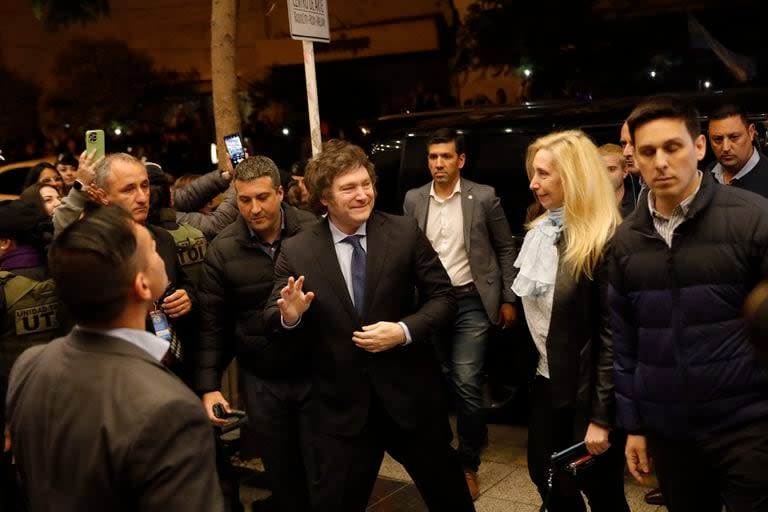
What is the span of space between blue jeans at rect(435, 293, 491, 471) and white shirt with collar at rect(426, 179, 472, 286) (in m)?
0.18

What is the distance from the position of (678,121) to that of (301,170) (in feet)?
17.2

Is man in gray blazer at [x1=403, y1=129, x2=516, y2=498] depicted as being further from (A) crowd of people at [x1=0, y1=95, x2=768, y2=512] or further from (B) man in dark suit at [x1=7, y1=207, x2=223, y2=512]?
(B) man in dark suit at [x1=7, y1=207, x2=223, y2=512]

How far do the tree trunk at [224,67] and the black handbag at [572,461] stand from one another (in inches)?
180

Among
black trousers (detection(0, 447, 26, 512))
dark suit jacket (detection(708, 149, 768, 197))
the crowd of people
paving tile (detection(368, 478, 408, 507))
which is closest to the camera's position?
the crowd of people

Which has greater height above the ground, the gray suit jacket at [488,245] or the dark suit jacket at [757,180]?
the dark suit jacket at [757,180]

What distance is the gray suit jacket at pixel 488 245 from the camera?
5.85m

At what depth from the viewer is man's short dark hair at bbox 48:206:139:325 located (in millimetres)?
2248

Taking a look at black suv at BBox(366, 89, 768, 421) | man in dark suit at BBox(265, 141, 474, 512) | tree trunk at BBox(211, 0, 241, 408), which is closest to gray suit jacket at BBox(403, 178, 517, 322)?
black suv at BBox(366, 89, 768, 421)

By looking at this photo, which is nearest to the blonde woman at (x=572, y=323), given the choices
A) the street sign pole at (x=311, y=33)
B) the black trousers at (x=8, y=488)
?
the street sign pole at (x=311, y=33)

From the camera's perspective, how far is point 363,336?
389cm

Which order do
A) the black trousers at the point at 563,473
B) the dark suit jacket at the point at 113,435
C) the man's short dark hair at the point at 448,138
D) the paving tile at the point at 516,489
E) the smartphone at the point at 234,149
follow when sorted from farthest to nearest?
the smartphone at the point at 234,149 → the man's short dark hair at the point at 448,138 → the paving tile at the point at 516,489 → the black trousers at the point at 563,473 → the dark suit jacket at the point at 113,435

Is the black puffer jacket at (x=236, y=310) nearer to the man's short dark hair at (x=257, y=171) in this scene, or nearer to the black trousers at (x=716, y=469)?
the man's short dark hair at (x=257, y=171)

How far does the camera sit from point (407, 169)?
22.2ft

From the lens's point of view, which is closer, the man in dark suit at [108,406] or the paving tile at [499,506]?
the man in dark suit at [108,406]
